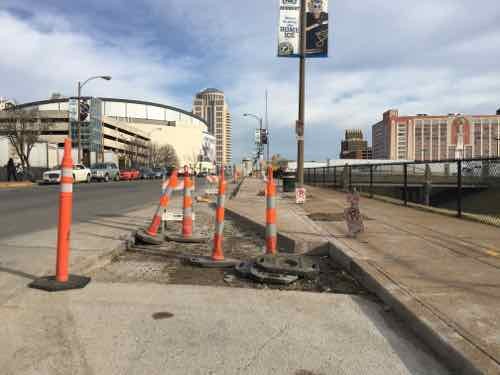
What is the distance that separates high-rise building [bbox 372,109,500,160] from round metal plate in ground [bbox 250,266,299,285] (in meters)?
94.0

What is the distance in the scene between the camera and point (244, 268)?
16.9ft

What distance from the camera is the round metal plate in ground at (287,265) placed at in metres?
4.87

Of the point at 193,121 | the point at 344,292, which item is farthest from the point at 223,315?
the point at 193,121

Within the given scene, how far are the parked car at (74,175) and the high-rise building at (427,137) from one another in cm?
7767

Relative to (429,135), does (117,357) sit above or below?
below

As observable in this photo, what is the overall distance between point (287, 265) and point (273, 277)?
0.37m

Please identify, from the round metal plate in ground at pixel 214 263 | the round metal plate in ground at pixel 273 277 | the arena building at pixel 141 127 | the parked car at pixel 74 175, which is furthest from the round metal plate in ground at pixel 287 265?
Answer: the arena building at pixel 141 127

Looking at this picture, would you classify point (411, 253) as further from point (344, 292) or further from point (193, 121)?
point (193, 121)

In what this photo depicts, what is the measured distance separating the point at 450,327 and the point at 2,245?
249 inches

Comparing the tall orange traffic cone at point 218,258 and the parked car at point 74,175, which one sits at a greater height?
the parked car at point 74,175

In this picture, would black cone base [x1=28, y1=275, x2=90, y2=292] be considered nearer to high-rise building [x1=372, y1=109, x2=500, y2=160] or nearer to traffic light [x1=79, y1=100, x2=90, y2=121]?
traffic light [x1=79, y1=100, x2=90, y2=121]

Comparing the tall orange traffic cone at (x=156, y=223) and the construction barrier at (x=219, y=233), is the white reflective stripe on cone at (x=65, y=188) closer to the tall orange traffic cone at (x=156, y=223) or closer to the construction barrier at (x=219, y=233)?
the construction barrier at (x=219, y=233)

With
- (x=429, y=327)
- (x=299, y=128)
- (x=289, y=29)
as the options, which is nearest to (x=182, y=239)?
(x=429, y=327)

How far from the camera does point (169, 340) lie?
315cm
